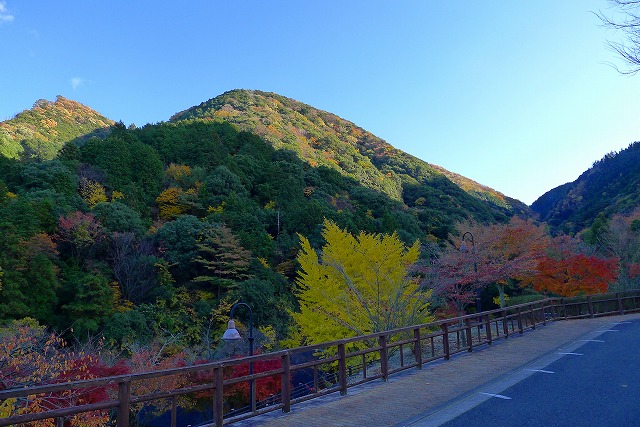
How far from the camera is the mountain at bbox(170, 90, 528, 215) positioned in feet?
230

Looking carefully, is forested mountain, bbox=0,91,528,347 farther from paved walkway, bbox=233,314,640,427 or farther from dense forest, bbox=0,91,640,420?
paved walkway, bbox=233,314,640,427

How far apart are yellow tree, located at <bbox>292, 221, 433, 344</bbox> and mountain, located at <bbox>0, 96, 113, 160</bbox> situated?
36791mm

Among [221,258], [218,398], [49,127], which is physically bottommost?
[218,398]

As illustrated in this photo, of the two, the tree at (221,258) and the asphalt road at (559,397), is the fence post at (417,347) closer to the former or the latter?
the asphalt road at (559,397)

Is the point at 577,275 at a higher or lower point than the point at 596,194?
lower

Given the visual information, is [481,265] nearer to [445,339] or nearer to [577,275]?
[577,275]

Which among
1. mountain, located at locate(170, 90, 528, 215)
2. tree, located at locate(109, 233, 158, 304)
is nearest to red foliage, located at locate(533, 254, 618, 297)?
tree, located at locate(109, 233, 158, 304)

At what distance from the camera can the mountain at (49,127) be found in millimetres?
47634

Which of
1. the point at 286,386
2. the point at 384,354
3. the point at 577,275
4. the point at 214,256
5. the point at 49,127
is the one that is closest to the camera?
the point at 286,386

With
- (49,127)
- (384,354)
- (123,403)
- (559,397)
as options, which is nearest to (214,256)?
(384,354)

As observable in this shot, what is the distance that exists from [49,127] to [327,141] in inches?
1906

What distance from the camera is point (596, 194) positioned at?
66438 mm

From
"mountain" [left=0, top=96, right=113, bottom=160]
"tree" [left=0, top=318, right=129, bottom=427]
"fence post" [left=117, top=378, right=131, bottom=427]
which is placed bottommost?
"tree" [left=0, top=318, right=129, bottom=427]

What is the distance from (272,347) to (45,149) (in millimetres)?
43491
